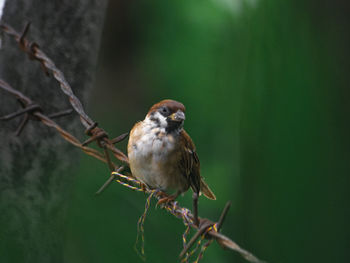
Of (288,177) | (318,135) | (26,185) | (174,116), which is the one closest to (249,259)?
(288,177)

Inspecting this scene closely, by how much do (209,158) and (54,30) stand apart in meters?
1.83

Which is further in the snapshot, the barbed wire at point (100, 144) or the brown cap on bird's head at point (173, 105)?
the brown cap on bird's head at point (173, 105)

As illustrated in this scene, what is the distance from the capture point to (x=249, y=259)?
36.6 inches

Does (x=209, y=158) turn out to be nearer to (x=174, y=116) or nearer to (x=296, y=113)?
(x=174, y=116)

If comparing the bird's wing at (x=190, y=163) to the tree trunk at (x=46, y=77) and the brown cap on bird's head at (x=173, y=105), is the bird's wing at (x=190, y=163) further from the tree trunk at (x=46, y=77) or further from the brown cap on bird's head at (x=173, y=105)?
the tree trunk at (x=46, y=77)

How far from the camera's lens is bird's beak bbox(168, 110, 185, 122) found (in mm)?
2533

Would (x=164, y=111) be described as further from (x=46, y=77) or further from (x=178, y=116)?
(x=46, y=77)

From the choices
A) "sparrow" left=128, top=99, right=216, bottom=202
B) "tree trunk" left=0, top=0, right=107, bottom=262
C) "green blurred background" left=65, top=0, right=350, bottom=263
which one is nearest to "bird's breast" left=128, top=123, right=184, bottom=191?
"sparrow" left=128, top=99, right=216, bottom=202

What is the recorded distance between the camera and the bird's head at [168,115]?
255 cm

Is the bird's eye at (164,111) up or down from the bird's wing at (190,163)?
up

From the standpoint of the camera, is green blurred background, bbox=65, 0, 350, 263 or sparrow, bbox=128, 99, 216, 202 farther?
sparrow, bbox=128, 99, 216, 202

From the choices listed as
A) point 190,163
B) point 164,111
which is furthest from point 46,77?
point 190,163

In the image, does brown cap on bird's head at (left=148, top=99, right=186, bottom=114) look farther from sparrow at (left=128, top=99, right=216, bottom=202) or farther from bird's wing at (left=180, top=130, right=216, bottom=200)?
bird's wing at (left=180, top=130, right=216, bottom=200)

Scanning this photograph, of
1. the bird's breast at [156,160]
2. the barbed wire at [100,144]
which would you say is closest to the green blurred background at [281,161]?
the barbed wire at [100,144]
